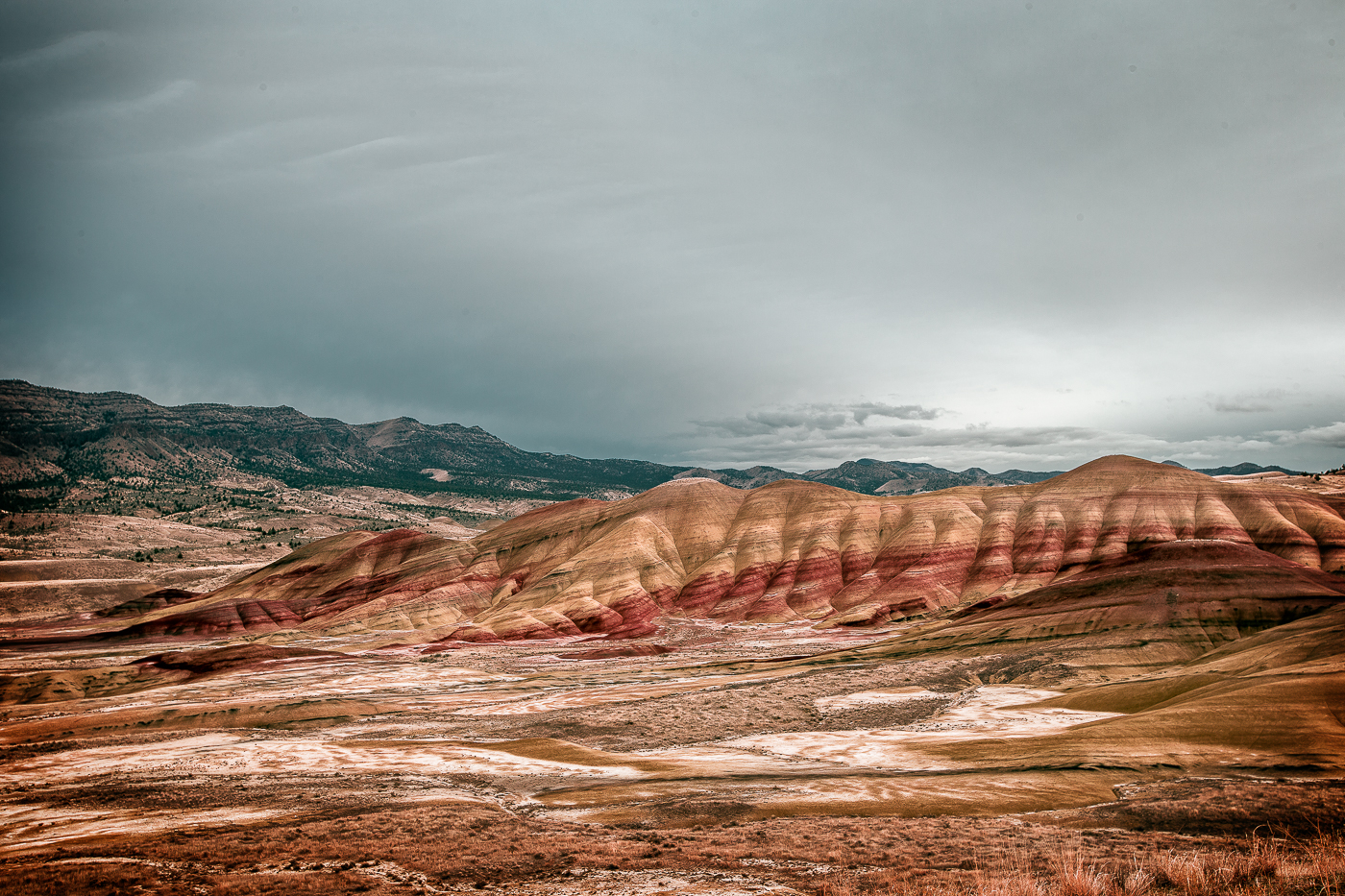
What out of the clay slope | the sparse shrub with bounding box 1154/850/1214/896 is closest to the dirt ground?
the sparse shrub with bounding box 1154/850/1214/896

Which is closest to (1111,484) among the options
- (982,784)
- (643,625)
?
(643,625)

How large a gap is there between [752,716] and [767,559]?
93382 millimetres

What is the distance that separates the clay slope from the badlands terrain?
91cm

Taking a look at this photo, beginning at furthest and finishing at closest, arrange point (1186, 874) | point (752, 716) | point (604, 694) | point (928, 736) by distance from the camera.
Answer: point (604, 694), point (752, 716), point (928, 736), point (1186, 874)

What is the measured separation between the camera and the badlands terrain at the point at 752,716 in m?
21.0

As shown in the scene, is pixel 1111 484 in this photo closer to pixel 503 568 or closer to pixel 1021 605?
pixel 1021 605

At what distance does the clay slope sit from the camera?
126438mm

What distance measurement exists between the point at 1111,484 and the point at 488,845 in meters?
157

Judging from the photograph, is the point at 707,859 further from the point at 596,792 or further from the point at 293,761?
the point at 293,761

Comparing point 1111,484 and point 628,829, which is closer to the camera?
point 628,829

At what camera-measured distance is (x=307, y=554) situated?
184 m

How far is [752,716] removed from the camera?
186 feet

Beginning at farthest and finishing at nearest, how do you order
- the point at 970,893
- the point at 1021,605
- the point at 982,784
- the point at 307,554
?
the point at 307,554
the point at 1021,605
the point at 982,784
the point at 970,893

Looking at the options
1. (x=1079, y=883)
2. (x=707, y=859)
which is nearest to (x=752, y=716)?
(x=707, y=859)
